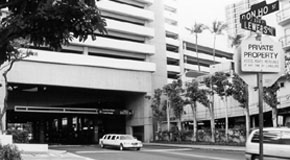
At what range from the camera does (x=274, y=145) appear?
1566 centimetres

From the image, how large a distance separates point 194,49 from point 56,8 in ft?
298

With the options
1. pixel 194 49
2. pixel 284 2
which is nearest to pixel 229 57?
pixel 194 49

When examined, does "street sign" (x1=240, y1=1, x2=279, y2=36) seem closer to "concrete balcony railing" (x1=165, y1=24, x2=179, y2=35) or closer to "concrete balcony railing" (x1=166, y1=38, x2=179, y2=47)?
"concrete balcony railing" (x1=166, y1=38, x2=179, y2=47)

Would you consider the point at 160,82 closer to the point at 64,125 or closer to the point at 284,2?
the point at 284,2

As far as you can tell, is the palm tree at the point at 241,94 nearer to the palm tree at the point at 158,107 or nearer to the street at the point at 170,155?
the street at the point at 170,155

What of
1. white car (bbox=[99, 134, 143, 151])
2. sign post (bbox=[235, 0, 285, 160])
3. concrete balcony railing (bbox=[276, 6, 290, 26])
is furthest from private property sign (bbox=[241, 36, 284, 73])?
concrete balcony railing (bbox=[276, 6, 290, 26])

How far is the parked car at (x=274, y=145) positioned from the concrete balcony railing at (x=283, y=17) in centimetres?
2756

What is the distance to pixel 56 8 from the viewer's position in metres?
5.54

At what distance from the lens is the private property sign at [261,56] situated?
564 centimetres

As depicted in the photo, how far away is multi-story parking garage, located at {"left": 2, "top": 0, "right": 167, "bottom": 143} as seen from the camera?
49.6 m

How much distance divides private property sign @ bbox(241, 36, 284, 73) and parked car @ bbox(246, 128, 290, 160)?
34.0 feet

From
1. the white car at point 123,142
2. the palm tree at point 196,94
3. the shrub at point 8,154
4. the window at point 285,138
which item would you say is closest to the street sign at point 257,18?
the shrub at point 8,154

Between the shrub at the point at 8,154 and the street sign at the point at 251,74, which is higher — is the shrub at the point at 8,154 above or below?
below

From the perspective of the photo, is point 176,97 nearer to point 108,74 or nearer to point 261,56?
point 108,74
